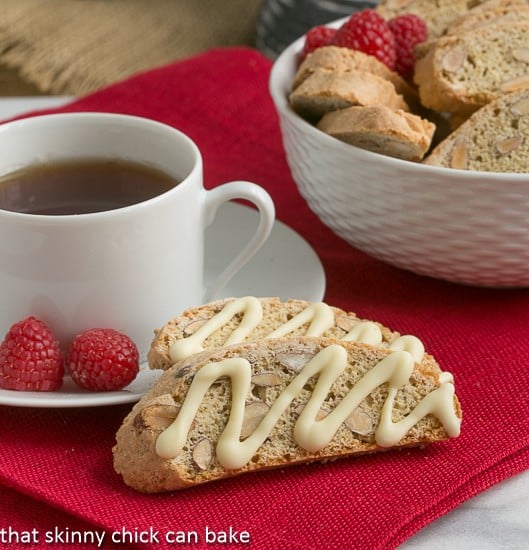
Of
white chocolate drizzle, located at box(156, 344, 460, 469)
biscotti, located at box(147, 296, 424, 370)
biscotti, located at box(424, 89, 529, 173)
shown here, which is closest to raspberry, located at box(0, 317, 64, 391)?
biscotti, located at box(147, 296, 424, 370)

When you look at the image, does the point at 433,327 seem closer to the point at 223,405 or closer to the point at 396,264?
the point at 396,264

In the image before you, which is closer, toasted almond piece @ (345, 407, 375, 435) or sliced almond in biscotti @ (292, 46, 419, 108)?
toasted almond piece @ (345, 407, 375, 435)

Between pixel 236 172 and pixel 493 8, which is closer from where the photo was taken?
pixel 493 8

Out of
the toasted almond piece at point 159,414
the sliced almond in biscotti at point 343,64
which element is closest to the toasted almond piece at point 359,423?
the toasted almond piece at point 159,414

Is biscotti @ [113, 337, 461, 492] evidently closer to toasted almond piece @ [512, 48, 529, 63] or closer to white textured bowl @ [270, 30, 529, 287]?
white textured bowl @ [270, 30, 529, 287]

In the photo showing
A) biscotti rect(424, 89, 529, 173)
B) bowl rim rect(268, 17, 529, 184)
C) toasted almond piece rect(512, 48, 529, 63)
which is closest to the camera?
bowl rim rect(268, 17, 529, 184)

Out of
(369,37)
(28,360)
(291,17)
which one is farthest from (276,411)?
(291,17)

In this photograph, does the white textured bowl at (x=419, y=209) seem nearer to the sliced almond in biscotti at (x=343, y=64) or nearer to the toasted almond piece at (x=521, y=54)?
the sliced almond in biscotti at (x=343, y=64)

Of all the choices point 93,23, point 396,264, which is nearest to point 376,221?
point 396,264
